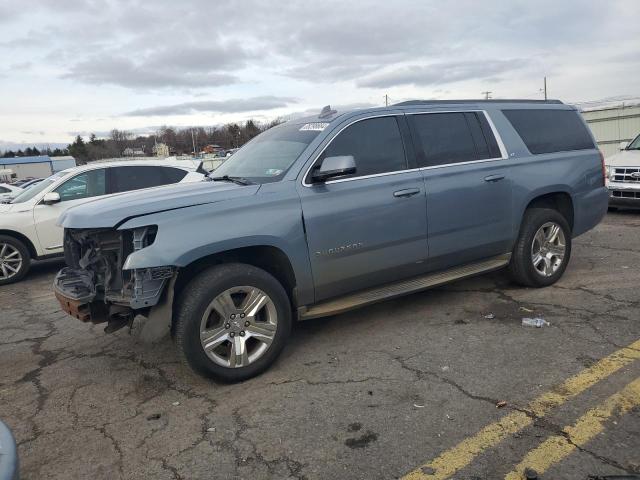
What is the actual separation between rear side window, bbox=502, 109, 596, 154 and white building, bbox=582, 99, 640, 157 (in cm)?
1815

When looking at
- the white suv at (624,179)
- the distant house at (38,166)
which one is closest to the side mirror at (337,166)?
the white suv at (624,179)

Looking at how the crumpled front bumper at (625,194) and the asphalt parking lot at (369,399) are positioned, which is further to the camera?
the crumpled front bumper at (625,194)

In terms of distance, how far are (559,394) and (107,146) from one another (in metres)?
106

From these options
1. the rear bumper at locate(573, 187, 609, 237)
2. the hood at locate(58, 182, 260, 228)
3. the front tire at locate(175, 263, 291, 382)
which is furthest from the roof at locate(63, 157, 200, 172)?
the rear bumper at locate(573, 187, 609, 237)

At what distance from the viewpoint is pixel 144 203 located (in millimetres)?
3582

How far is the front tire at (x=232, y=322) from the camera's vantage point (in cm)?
349

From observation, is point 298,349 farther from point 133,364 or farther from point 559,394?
point 559,394

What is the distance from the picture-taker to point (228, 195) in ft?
12.3

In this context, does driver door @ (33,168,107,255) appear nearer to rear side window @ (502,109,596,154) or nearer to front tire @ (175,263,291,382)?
front tire @ (175,263,291,382)

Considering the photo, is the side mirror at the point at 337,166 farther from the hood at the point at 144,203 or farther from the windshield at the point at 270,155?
the hood at the point at 144,203

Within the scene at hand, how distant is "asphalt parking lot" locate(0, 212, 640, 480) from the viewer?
274 centimetres

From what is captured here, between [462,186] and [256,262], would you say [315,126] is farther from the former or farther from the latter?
[462,186]

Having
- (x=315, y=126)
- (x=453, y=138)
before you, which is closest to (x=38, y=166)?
(x=315, y=126)

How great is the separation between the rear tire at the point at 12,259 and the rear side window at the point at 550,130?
7061 millimetres
